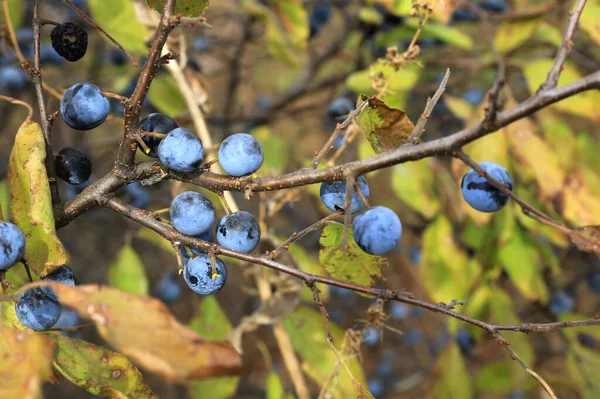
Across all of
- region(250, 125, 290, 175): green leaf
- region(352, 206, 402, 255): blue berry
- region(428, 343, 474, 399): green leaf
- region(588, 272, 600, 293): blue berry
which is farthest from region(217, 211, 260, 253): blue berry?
region(588, 272, 600, 293): blue berry

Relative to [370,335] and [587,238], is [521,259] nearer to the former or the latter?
[370,335]

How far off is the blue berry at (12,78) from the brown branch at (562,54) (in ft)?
6.46

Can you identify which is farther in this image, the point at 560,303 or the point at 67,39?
the point at 560,303

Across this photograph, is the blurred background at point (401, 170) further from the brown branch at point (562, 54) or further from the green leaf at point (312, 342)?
the brown branch at point (562, 54)

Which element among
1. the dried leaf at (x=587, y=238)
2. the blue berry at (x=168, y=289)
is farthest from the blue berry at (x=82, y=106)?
the blue berry at (x=168, y=289)

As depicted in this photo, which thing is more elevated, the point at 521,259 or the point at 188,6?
the point at 521,259

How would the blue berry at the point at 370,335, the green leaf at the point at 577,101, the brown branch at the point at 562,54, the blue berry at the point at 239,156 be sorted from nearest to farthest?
the brown branch at the point at 562,54 < the blue berry at the point at 239,156 < the blue berry at the point at 370,335 < the green leaf at the point at 577,101

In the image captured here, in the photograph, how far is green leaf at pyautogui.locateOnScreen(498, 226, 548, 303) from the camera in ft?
5.52

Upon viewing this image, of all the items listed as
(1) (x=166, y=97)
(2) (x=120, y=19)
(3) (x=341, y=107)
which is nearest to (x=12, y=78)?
(1) (x=166, y=97)

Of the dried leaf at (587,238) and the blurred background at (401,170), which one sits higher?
the blurred background at (401,170)

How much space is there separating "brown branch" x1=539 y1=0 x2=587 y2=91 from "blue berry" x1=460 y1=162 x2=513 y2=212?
0.16 metres

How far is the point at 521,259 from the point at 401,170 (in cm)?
45

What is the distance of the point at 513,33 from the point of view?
5.97 feet

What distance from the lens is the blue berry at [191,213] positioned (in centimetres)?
75
